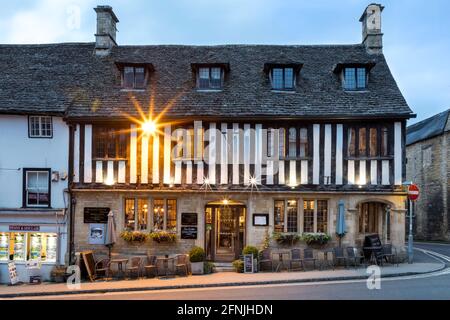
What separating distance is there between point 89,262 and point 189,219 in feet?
12.8

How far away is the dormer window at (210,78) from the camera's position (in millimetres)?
17109

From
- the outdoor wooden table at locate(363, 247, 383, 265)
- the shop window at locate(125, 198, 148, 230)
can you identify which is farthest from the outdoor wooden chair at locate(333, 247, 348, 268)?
the shop window at locate(125, 198, 148, 230)

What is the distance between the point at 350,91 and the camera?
650 inches

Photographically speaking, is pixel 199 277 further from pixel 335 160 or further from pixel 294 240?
pixel 335 160

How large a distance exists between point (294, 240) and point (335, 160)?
338cm

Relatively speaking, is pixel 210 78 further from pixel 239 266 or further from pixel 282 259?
pixel 282 259

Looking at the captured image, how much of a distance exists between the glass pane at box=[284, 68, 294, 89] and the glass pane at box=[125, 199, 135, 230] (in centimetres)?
782

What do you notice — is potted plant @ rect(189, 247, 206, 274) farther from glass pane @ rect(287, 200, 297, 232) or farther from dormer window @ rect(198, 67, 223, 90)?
dormer window @ rect(198, 67, 223, 90)

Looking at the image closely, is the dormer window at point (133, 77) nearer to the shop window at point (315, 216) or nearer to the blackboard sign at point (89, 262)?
the blackboard sign at point (89, 262)

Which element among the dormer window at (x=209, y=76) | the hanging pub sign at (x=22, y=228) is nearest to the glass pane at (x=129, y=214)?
the hanging pub sign at (x=22, y=228)

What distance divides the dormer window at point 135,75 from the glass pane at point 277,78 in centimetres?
520

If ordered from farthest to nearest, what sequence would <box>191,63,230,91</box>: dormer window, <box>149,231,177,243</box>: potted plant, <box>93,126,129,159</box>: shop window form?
<box>191,63,230,91</box>: dormer window < <box>93,126,129,159</box>: shop window < <box>149,231,177,243</box>: potted plant

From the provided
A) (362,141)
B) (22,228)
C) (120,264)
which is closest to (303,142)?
(362,141)

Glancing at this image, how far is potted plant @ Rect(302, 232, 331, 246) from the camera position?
1520 cm
